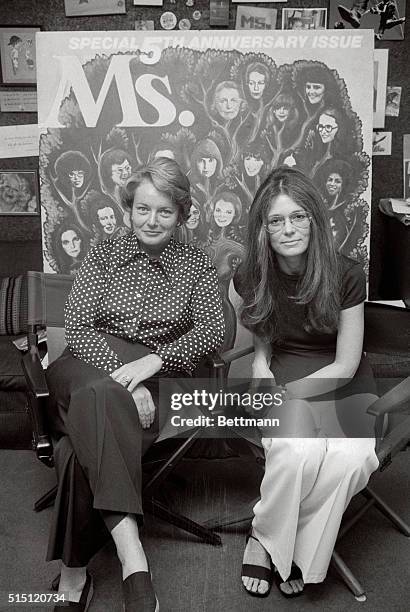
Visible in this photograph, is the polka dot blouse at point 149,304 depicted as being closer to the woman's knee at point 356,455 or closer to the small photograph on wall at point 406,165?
the woman's knee at point 356,455

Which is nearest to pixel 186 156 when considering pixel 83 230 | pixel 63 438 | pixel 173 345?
pixel 83 230

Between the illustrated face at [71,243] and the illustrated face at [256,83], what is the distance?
0.65 m

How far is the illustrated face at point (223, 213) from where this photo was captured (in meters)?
1.91

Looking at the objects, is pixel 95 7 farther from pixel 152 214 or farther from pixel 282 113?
pixel 152 214

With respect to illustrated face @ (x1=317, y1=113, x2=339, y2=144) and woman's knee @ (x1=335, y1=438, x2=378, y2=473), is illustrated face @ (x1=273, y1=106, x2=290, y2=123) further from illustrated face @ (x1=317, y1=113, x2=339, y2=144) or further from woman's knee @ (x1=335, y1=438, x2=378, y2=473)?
woman's knee @ (x1=335, y1=438, x2=378, y2=473)

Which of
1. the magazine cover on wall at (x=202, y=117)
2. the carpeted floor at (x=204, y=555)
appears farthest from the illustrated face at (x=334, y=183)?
the carpeted floor at (x=204, y=555)

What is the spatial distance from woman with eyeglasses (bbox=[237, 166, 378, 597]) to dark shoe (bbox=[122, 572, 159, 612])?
0.25 m

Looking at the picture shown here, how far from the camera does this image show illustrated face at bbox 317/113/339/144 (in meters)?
1.87

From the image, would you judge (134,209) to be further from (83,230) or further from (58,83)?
(58,83)

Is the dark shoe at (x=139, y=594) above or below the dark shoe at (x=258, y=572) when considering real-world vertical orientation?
above

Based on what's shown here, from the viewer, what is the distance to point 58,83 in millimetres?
1836

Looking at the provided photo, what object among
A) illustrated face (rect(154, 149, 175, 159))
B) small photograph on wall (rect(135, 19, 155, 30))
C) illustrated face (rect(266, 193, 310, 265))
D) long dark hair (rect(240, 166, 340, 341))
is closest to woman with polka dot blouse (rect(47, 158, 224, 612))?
long dark hair (rect(240, 166, 340, 341))

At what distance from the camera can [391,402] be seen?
1.29 meters

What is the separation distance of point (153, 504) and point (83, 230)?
81 cm
